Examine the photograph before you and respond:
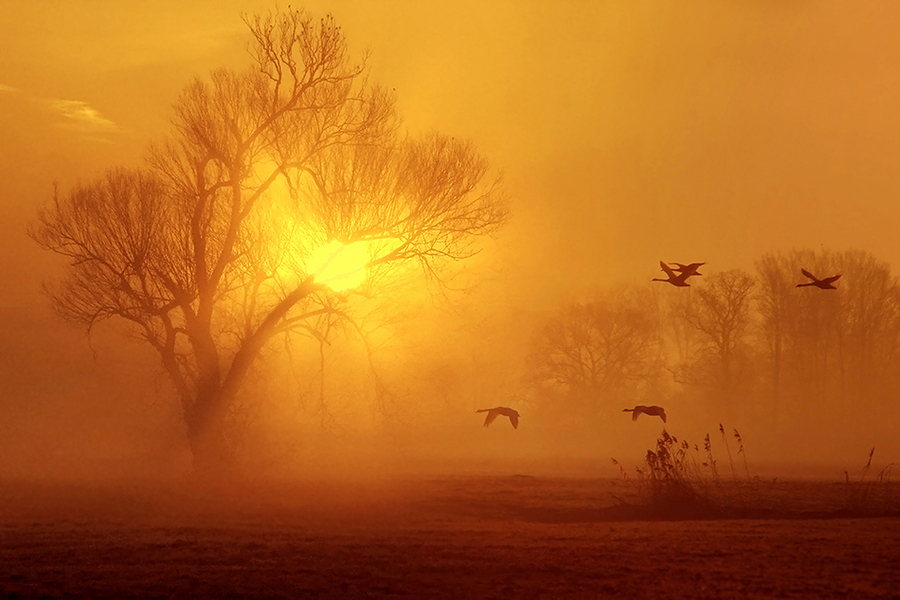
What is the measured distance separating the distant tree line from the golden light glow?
37.6 meters

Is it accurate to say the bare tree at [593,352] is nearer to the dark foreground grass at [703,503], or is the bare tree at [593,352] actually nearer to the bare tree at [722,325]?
the bare tree at [722,325]

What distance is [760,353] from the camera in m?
69.4

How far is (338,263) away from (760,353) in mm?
50361

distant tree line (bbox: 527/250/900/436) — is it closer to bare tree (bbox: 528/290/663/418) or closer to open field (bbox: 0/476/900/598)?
bare tree (bbox: 528/290/663/418)

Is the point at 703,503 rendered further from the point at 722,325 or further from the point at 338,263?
the point at 722,325

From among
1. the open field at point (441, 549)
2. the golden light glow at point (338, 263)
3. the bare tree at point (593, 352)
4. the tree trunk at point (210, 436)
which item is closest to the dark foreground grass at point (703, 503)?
the open field at point (441, 549)

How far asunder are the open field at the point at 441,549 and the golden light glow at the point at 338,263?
24.4 ft

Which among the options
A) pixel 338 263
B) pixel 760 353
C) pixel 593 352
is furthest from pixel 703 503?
pixel 760 353

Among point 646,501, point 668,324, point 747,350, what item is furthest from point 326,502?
point 668,324

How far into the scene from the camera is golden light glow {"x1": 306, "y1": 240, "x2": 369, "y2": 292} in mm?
26750

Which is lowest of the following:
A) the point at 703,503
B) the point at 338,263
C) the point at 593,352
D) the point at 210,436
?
the point at 703,503

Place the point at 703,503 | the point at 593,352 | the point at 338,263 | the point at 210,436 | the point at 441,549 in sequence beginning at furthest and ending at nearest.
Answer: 1. the point at 593,352
2. the point at 338,263
3. the point at 210,436
4. the point at 703,503
5. the point at 441,549

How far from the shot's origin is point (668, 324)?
77188mm

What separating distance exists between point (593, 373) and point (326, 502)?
43.7 m
